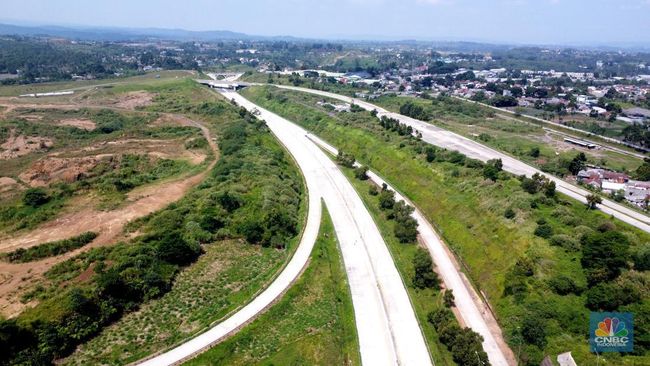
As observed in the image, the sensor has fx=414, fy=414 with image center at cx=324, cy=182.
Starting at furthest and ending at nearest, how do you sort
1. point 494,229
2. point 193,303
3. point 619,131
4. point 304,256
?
1. point 619,131
2. point 494,229
3. point 304,256
4. point 193,303

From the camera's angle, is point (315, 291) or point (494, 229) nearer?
point (315, 291)

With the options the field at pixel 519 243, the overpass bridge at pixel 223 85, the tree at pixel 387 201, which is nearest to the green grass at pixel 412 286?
the tree at pixel 387 201

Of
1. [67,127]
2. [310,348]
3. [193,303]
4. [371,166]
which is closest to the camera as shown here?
[310,348]

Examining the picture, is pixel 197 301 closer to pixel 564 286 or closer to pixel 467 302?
pixel 467 302

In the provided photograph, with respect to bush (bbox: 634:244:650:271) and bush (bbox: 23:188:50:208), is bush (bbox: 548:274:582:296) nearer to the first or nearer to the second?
bush (bbox: 634:244:650:271)

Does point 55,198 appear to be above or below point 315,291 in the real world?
above

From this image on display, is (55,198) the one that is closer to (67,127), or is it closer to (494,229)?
(67,127)

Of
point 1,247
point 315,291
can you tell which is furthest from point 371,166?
point 1,247

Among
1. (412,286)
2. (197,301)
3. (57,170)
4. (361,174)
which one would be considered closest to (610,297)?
(412,286)

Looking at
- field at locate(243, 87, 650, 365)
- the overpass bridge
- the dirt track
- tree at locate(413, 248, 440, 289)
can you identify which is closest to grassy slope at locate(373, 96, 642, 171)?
field at locate(243, 87, 650, 365)
